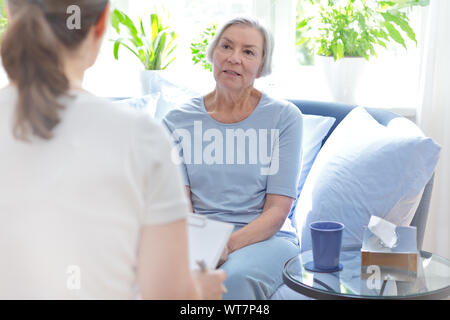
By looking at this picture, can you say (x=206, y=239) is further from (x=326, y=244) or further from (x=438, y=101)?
(x=438, y=101)

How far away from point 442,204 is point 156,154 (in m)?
2.03

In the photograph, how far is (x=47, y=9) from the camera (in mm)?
864

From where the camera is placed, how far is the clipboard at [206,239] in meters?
1.21

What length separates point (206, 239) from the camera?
124 centimetres

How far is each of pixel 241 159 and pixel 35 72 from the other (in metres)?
1.14

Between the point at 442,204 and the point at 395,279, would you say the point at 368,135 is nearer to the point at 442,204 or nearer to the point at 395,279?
the point at 395,279

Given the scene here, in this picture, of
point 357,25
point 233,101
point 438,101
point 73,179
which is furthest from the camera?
point 357,25

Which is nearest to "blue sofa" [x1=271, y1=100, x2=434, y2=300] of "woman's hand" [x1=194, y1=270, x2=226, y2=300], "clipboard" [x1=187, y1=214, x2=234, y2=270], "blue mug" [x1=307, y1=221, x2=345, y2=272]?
"blue mug" [x1=307, y1=221, x2=345, y2=272]

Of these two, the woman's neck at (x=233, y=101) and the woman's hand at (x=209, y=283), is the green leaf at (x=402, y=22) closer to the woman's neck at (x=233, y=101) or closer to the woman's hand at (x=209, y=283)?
the woman's neck at (x=233, y=101)

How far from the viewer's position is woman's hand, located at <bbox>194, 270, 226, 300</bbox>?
105 cm

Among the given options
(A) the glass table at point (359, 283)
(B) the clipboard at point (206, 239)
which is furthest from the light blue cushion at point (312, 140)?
(B) the clipboard at point (206, 239)

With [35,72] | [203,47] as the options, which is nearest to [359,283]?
[35,72]

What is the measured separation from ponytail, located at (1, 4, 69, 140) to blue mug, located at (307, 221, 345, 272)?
2.57ft

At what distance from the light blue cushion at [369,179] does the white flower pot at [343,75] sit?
71cm
